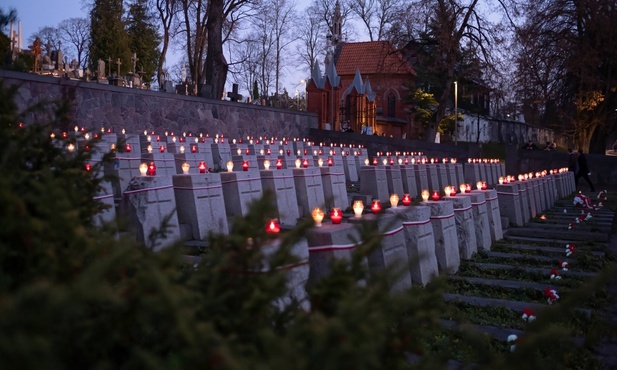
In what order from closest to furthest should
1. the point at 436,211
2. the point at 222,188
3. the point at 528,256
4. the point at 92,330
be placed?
the point at 92,330 → the point at 436,211 → the point at 528,256 → the point at 222,188

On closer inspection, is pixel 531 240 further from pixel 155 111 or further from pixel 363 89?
pixel 363 89

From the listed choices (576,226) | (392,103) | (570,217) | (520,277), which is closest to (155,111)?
(570,217)

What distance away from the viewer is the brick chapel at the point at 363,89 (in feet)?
120

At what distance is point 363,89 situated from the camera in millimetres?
40406

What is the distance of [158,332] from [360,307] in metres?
0.60

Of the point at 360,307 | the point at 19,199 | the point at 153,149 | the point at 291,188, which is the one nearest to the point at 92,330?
the point at 19,199

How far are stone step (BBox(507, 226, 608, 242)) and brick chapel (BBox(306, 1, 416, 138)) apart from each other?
869 inches

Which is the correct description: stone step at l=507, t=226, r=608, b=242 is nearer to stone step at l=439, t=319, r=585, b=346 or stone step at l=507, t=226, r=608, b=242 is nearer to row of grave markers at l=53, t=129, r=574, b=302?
row of grave markers at l=53, t=129, r=574, b=302

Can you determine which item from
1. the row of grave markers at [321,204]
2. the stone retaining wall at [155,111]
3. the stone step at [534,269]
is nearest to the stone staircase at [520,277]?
the stone step at [534,269]

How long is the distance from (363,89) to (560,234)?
30172 millimetres

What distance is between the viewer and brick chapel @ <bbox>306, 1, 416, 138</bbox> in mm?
36438

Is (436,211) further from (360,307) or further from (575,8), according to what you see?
(575,8)

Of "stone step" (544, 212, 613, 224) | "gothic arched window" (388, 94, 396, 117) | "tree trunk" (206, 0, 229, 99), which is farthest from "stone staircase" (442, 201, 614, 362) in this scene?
"gothic arched window" (388, 94, 396, 117)

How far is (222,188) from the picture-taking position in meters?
9.61
